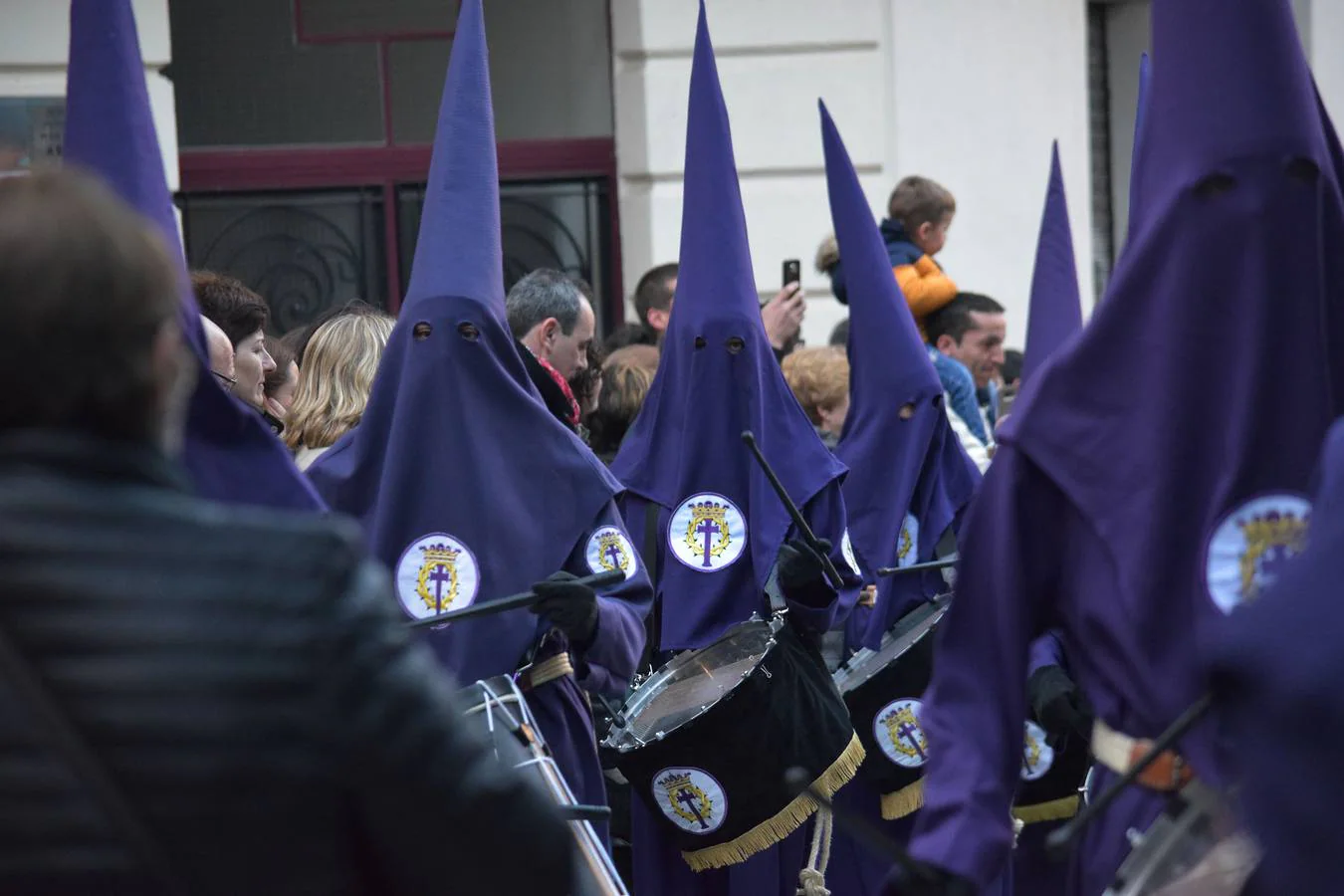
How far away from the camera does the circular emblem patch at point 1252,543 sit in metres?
3.03

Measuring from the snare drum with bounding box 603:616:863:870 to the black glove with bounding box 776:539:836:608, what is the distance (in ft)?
0.45

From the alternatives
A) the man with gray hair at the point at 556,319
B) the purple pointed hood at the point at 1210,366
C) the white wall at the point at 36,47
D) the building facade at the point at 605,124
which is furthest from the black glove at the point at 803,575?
the white wall at the point at 36,47

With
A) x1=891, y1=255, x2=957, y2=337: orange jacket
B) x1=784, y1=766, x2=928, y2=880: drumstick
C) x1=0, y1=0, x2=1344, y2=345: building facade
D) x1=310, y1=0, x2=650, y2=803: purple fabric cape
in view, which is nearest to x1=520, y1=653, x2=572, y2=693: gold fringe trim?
x1=310, y1=0, x2=650, y2=803: purple fabric cape

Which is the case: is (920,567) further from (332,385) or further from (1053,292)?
(332,385)

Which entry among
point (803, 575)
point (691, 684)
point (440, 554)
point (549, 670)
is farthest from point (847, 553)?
point (440, 554)

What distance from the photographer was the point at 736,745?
5121 millimetres

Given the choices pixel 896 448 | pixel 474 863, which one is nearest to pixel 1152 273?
pixel 474 863

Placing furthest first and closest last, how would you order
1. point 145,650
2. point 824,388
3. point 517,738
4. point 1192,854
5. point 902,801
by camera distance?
point 824,388
point 902,801
point 517,738
point 1192,854
point 145,650

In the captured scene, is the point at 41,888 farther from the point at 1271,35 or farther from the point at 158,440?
the point at 1271,35

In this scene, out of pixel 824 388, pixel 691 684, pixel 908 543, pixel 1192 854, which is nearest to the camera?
pixel 1192 854

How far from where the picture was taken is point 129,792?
181 centimetres

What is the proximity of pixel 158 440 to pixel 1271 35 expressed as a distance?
78.9 inches

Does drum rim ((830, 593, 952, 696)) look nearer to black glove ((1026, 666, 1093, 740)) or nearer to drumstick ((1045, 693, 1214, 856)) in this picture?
black glove ((1026, 666, 1093, 740))

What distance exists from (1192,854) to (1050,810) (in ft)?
11.2
